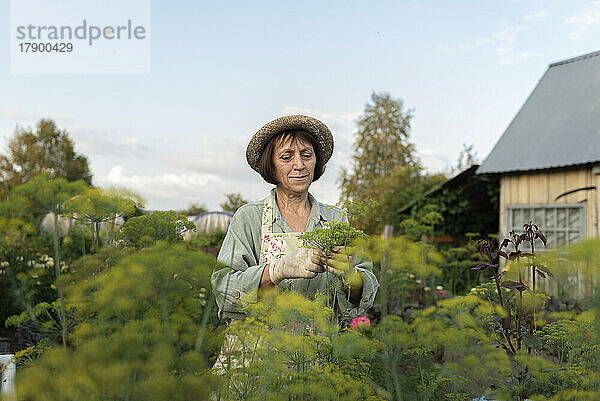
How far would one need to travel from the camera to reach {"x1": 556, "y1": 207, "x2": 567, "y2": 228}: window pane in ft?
29.3

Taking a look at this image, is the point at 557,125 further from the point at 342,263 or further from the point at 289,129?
the point at 342,263

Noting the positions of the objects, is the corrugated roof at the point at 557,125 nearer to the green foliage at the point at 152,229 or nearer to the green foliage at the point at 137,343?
the green foliage at the point at 152,229

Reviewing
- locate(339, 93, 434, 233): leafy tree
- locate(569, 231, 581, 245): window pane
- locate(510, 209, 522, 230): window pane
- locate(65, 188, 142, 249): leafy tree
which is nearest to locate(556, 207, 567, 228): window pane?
locate(569, 231, 581, 245): window pane

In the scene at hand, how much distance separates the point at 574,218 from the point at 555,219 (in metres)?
0.32

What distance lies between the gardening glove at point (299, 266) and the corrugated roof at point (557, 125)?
8.14 meters

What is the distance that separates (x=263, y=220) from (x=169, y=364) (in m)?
1.26

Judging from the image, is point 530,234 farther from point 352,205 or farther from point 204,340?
point 204,340

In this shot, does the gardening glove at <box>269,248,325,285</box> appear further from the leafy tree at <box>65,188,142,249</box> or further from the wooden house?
the wooden house

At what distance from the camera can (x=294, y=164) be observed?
7.52ft

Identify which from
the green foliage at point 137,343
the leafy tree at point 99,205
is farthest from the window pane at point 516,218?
the green foliage at point 137,343

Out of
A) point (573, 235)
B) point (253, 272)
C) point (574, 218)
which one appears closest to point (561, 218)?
point (574, 218)

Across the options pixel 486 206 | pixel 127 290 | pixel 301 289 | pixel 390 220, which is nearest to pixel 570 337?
pixel 301 289

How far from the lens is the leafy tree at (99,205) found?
5.76 feet

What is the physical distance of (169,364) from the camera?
1.09m
